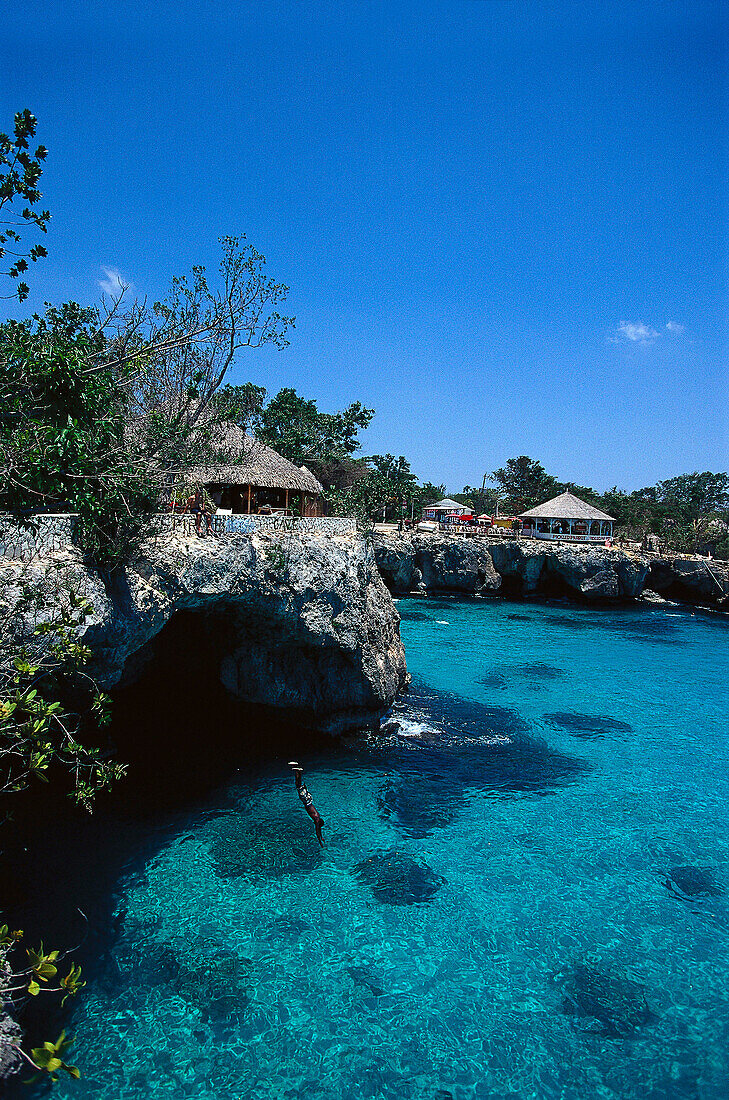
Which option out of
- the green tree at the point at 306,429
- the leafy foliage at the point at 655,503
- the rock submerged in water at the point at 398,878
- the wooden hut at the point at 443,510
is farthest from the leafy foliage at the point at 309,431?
the rock submerged in water at the point at 398,878

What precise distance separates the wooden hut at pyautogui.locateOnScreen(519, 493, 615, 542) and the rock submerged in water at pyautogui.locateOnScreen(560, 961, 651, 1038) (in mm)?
39045

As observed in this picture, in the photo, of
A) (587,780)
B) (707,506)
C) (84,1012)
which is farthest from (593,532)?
(84,1012)

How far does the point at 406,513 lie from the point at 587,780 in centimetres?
4334

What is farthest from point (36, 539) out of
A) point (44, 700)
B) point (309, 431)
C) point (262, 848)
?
point (309, 431)

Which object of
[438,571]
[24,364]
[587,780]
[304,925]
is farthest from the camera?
[438,571]

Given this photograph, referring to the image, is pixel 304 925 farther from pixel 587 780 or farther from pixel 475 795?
pixel 587 780

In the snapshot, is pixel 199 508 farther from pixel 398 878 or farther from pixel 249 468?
pixel 398 878

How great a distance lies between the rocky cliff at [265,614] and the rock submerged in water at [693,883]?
26.6ft

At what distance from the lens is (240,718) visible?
17094 millimetres

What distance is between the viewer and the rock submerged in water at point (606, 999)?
7.71 metres

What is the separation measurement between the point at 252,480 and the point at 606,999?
19.4 m

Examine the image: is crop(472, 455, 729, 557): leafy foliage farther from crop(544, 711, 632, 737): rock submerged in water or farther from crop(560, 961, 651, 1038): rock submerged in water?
crop(560, 961, 651, 1038): rock submerged in water

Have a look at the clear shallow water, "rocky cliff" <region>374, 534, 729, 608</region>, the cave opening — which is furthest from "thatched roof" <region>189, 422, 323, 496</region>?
"rocky cliff" <region>374, 534, 729, 608</region>

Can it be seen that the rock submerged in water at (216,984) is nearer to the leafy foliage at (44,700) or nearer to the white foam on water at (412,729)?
the leafy foliage at (44,700)
